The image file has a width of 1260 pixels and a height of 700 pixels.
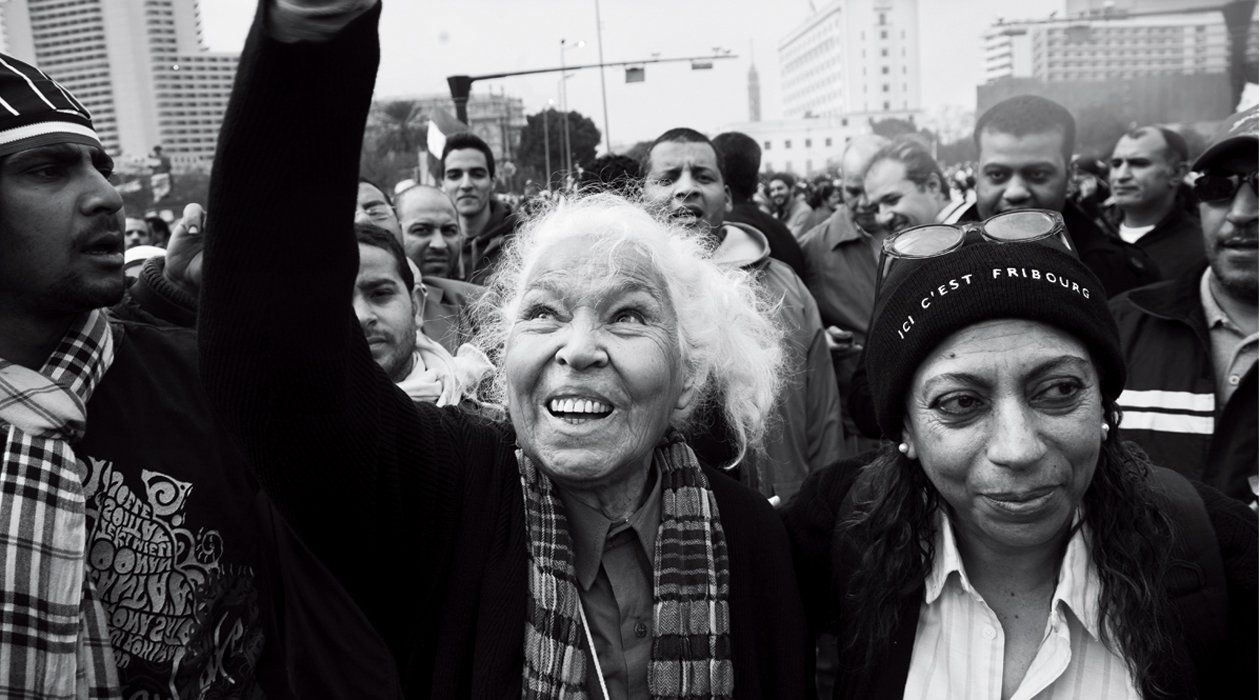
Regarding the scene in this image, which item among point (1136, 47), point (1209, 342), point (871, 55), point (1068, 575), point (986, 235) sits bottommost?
point (1068, 575)

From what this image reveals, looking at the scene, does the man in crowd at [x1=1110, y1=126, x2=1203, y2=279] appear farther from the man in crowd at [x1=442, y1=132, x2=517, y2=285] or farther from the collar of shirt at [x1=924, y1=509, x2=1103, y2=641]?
the collar of shirt at [x1=924, y1=509, x2=1103, y2=641]

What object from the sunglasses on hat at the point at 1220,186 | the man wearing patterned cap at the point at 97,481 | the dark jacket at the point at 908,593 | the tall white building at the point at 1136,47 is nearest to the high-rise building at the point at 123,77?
the tall white building at the point at 1136,47

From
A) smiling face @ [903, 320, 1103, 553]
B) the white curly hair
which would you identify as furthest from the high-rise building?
smiling face @ [903, 320, 1103, 553]

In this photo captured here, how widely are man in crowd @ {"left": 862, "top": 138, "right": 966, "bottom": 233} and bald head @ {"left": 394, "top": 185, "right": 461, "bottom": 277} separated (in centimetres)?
219

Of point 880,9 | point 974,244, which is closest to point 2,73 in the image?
point 974,244

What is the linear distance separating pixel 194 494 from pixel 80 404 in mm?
279

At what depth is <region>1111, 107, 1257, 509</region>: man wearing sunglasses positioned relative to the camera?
2.90m

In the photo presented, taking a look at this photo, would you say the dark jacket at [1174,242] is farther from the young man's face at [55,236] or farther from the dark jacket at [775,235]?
the young man's face at [55,236]

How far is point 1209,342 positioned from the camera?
3.05 metres

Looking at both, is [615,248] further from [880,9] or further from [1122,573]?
[880,9]

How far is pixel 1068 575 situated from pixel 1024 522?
15 centimetres

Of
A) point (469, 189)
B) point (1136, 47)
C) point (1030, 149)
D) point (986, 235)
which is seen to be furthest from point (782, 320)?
point (1136, 47)

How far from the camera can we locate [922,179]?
16.7 ft

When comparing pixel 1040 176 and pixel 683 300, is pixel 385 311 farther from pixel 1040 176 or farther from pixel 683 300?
pixel 1040 176
